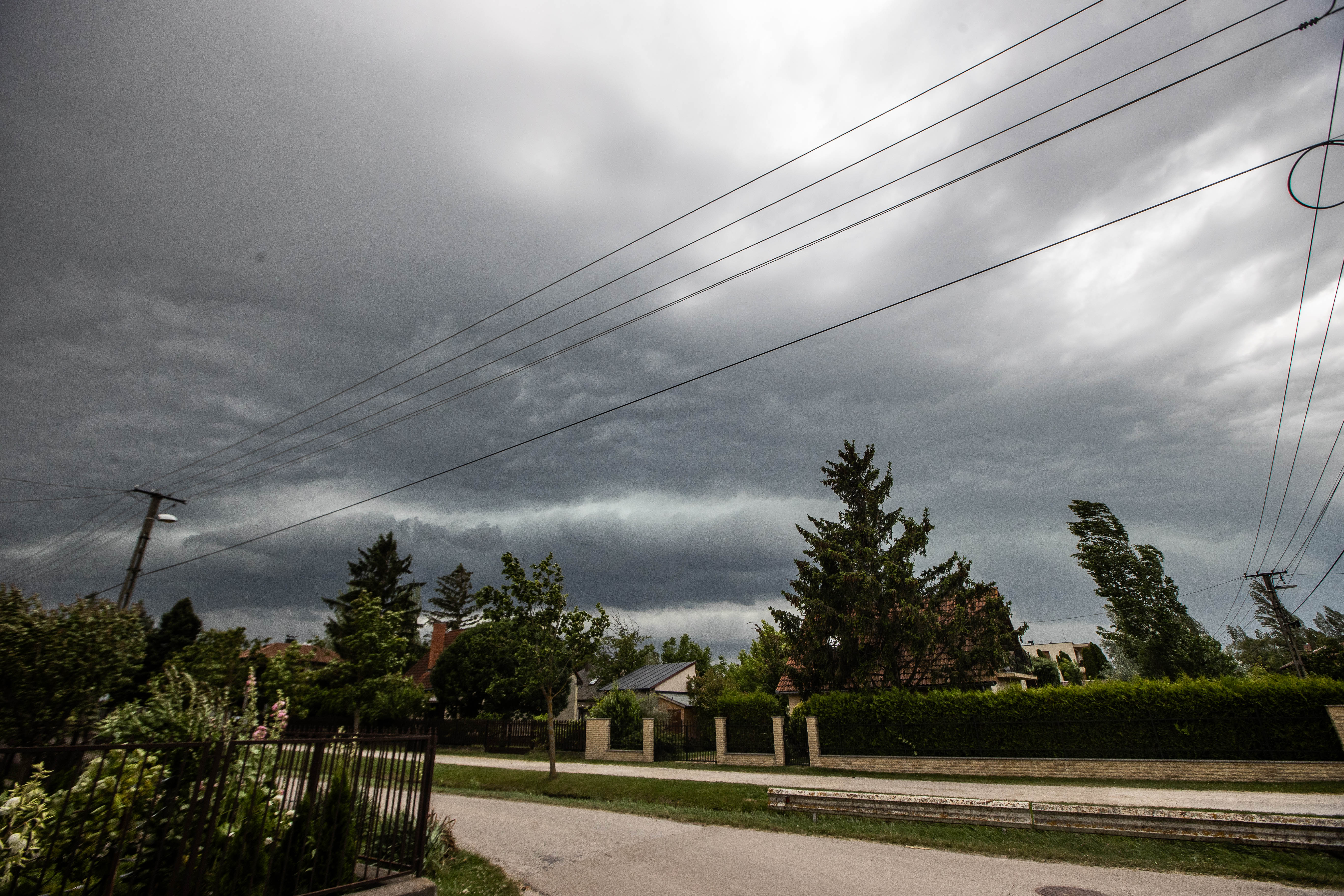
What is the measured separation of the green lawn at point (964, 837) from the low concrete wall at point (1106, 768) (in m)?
6.03

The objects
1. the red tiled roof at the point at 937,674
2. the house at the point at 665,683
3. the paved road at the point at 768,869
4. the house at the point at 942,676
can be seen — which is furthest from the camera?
the house at the point at 665,683

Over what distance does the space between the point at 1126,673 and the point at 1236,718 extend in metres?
27.2

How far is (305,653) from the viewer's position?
56094 mm

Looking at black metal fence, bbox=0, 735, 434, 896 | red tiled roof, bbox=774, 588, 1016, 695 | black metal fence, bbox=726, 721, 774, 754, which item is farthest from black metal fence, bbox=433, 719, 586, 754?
black metal fence, bbox=0, 735, 434, 896

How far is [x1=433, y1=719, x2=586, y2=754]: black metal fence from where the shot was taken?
2772 cm

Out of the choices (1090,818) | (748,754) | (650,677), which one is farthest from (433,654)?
(1090,818)

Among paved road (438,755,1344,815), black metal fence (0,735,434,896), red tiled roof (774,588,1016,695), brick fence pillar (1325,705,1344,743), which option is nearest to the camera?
black metal fence (0,735,434,896)

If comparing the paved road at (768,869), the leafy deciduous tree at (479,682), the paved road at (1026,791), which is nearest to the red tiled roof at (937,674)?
the paved road at (1026,791)

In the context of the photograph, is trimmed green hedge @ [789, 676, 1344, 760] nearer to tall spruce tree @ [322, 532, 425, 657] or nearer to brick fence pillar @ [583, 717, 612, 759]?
brick fence pillar @ [583, 717, 612, 759]

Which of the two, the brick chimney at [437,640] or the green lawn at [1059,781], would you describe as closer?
the green lawn at [1059,781]

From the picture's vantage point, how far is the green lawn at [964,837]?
23.7 feet

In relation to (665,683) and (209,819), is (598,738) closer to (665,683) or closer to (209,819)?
(665,683)

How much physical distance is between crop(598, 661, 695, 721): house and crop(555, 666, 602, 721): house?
1030 millimetres

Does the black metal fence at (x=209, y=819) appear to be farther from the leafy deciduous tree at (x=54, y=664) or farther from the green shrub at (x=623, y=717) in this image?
the green shrub at (x=623, y=717)
